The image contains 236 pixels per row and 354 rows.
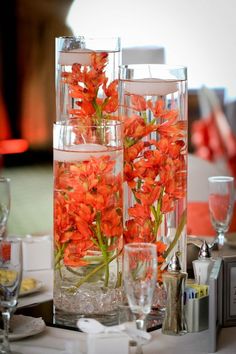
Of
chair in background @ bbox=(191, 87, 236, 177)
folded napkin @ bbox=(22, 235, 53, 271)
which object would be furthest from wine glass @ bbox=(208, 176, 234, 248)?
chair in background @ bbox=(191, 87, 236, 177)

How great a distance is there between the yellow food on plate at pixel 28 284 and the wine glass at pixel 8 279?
446 millimetres

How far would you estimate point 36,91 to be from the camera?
609 cm

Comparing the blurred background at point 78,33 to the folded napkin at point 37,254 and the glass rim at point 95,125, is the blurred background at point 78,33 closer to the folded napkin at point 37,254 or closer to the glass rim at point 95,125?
the folded napkin at point 37,254

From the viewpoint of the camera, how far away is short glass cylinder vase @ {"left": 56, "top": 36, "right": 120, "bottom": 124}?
2121 mm

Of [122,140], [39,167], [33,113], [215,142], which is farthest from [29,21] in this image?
[122,140]

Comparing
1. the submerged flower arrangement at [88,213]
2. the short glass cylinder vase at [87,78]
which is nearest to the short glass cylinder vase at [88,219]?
the submerged flower arrangement at [88,213]

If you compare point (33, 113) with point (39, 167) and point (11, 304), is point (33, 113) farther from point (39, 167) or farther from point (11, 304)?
point (11, 304)

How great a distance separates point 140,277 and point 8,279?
0.27 metres

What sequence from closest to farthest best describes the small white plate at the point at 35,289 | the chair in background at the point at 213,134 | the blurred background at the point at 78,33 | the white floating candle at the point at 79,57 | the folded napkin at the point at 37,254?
the white floating candle at the point at 79,57 < the small white plate at the point at 35,289 < the folded napkin at the point at 37,254 < the chair in background at the point at 213,134 < the blurred background at the point at 78,33

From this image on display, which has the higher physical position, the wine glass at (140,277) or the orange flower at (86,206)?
the orange flower at (86,206)

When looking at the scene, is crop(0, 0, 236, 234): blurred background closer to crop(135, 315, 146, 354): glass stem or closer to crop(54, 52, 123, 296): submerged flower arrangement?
crop(54, 52, 123, 296): submerged flower arrangement

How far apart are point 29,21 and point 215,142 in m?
1.51

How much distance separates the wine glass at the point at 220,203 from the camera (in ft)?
8.46

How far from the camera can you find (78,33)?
19.7ft
